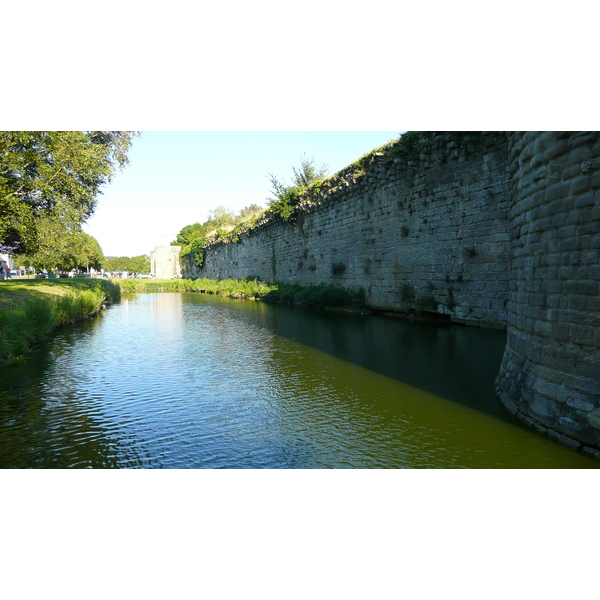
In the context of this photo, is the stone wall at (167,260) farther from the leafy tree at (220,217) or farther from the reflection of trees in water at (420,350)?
the reflection of trees in water at (420,350)

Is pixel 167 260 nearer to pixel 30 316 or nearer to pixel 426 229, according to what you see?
pixel 426 229

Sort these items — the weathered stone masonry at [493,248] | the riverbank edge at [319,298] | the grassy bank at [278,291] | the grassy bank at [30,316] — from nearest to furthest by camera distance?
the weathered stone masonry at [493,248]
the grassy bank at [30,316]
the riverbank edge at [319,298]
the grassy bank at [278,291]

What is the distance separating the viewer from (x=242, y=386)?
6.96 metres

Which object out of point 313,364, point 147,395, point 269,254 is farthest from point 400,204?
point 269,254

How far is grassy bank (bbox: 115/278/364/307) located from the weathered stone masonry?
2.00 ft

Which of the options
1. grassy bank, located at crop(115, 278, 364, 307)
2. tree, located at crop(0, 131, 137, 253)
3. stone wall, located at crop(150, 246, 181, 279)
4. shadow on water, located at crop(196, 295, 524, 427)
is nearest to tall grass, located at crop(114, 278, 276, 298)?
grassy bank, located at crop(115, 278, 364, 307)

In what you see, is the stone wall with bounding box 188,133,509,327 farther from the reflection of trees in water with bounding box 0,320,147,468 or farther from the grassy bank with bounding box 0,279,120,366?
the grassy bank with bounding box 0,279,120,366

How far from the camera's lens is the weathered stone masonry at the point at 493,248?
427 cm

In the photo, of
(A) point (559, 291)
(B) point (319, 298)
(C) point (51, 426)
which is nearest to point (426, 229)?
(B) point (319, 298)

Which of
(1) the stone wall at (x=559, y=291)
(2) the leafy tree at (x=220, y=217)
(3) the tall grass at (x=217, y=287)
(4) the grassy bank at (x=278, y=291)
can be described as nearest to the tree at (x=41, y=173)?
(1) the stone wall at (x=559, y=291)

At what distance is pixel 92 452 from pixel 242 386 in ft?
8.92

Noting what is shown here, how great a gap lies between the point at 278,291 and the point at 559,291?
64.2ft

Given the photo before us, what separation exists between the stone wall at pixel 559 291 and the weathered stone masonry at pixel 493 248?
0.4 inches

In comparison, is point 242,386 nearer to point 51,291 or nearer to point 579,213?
point 579,213
